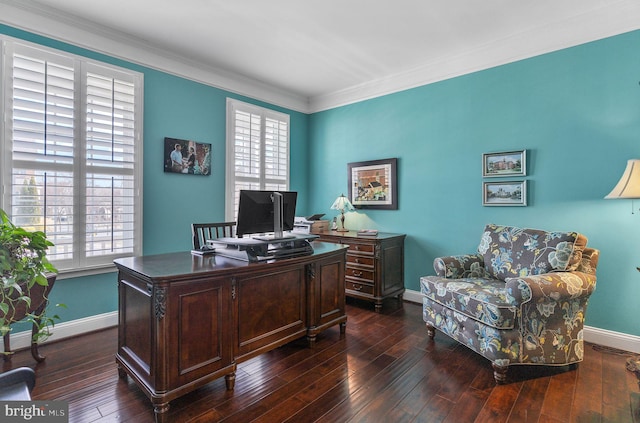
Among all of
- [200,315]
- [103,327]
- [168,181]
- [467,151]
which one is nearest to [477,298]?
[467,151]

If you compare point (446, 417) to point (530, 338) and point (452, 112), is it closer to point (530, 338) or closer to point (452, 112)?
point (530, 338)

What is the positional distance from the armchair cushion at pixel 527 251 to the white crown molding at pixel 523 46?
1.77m

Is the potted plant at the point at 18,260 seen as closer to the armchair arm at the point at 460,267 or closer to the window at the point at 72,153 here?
the window at the point at 72,153

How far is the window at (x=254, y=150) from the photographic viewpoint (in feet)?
13.6

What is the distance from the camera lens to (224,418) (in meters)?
1.83

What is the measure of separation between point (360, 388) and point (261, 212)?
1450mm

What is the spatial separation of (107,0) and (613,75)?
4.36 metres

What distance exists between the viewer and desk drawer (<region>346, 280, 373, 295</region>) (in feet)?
12.2

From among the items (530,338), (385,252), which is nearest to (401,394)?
(530,338)

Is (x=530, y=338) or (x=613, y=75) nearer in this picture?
(x=530, y=338)

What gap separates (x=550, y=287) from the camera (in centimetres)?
218


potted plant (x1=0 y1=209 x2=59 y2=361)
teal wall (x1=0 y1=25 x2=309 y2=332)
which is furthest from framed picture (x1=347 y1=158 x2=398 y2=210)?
potted plant (x1=0 y1=209 x2=59 y2=361)

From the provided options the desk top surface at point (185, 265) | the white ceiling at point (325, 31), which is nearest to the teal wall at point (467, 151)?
the white ceiling at point (325, 31)

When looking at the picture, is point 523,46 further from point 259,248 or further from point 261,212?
point 259,248
